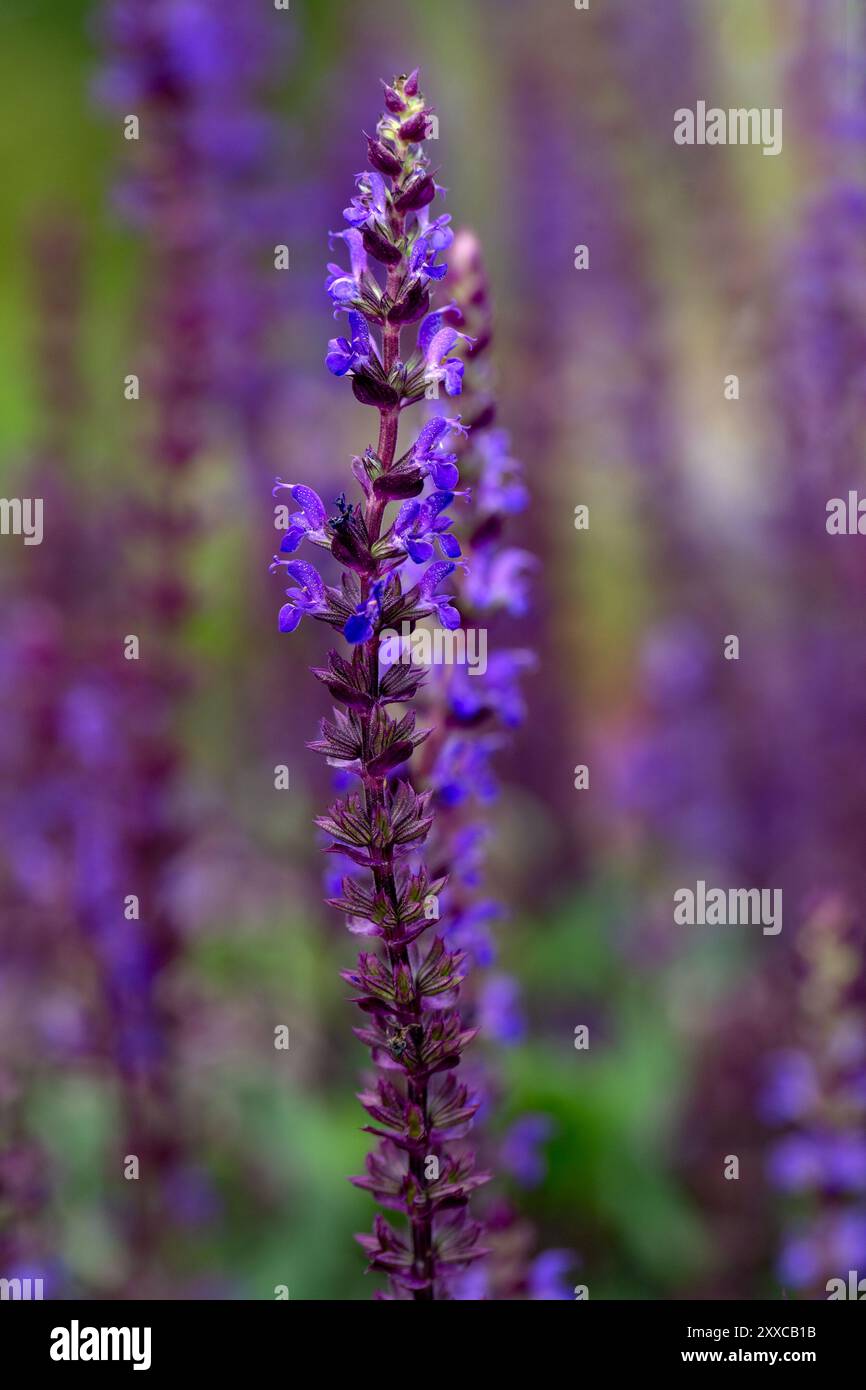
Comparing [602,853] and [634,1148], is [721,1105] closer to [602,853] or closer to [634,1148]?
[634,1148]

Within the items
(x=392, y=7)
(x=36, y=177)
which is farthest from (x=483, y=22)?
(x=36, y=177)

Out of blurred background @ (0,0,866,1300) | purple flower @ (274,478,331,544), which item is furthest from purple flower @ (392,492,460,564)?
blurred background @ (0,0,866,1300)

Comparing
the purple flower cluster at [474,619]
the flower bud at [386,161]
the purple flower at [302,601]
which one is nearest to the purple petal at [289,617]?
the purple flower at [302,601]

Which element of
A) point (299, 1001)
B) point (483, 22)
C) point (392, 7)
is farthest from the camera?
point (392, 7)

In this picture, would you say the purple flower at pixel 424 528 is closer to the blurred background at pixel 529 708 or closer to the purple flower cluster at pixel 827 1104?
the blurred background at pixel 529 708

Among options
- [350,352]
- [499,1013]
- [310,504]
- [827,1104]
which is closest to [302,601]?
[310,504]
